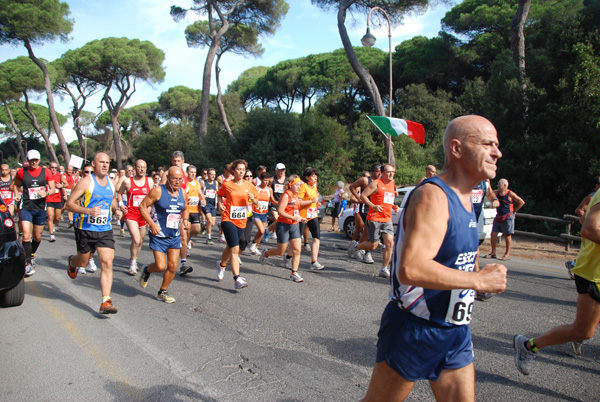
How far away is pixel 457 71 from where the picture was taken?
30.6 meters

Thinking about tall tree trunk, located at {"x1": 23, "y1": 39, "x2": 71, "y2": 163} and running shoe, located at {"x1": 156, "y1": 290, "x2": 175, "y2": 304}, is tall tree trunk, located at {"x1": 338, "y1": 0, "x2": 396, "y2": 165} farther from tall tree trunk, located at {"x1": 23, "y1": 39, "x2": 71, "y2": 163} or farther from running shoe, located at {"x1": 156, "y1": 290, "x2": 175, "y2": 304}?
tall tree trunk, located at {"x1": 23, "y1": 39, "x2": 71, "y2": 163}

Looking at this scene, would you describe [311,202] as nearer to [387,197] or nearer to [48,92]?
[387,197]

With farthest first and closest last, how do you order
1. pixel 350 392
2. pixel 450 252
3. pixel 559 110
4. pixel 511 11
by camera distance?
pixel 511 11, pixel 559 110, pixel 350 392, pixel 450 252

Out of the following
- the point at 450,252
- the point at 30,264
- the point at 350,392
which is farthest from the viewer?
the point at 30,264

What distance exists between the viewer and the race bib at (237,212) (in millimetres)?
6689

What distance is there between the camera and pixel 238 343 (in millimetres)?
4324

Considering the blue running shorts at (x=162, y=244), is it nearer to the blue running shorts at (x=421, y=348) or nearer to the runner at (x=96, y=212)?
the runner at (x=96, y=212)

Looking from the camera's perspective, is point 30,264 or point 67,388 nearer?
point 67,388

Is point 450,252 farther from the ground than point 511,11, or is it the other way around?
point 511,11

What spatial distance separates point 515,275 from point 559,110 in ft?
26.8

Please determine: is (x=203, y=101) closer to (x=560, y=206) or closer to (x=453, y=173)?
(x=560, y=206)

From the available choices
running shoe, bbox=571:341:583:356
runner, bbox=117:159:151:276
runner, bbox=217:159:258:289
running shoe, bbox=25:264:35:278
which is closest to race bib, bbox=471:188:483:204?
running shoe, bbox=571:341:583:356

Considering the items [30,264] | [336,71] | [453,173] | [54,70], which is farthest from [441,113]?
[54,70]

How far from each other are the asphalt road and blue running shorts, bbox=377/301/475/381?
1.36m
